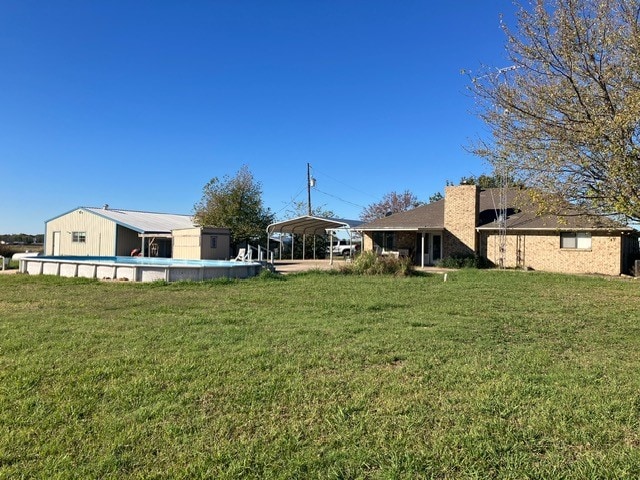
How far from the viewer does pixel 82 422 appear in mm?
3514

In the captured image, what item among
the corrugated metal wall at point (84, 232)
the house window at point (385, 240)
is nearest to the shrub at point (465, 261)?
the house window at point (385, 240)

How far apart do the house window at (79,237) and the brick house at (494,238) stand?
21.0 metres

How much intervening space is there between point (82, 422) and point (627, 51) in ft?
26.1

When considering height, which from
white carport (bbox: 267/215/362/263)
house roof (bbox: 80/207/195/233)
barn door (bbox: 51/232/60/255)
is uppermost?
house roof (bbox: 80/207/195/233)

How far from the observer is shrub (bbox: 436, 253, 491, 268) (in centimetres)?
2373

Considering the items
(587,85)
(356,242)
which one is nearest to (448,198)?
(587,85)

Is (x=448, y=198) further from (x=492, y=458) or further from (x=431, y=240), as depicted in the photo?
(x=492, y=458)

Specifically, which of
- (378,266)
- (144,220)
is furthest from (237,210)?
(378,266)

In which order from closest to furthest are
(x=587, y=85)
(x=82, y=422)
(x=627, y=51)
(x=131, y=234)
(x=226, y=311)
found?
(x=82, y=422)
(x=627, y=51)
(x=587, y=85)
(x=226, y=311)
(x=131, y=234)

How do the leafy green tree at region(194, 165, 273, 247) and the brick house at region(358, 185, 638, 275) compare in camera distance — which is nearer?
the brick house at region(358, 185, 638, 275)

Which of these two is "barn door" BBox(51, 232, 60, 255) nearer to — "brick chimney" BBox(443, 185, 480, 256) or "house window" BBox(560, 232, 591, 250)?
"brick chimney" BBox(443, 185, 480, 256)

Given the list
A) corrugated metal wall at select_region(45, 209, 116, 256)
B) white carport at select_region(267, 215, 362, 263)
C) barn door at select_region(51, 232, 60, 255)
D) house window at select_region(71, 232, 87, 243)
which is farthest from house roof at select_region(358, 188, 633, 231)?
barn door at select_region(51, 232, 60, 255)

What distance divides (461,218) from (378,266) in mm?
9404

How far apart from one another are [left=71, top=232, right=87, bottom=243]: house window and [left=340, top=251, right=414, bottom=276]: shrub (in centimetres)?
2475
